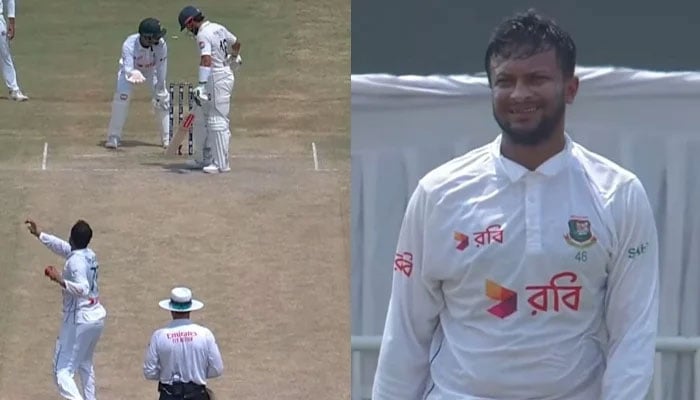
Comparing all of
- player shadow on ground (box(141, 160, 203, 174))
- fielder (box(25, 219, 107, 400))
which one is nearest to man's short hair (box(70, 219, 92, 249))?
fielder (box(25, 219, 107, 400))

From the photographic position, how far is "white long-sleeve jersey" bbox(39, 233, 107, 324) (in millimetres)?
11227

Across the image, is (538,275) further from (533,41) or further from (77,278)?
(77,278)

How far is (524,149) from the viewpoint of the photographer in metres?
3.86

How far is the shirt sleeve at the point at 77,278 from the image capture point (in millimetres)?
11195

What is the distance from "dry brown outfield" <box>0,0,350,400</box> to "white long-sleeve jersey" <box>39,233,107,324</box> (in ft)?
2.41

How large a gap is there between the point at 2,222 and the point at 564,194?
37.6ft

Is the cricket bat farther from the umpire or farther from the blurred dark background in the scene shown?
the blurred dark background

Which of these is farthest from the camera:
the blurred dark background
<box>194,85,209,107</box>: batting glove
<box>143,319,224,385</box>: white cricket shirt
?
<box>194,85,209,107</box>: batting glove

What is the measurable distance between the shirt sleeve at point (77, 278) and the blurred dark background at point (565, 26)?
20.0 feet

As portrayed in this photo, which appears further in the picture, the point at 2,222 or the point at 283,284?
the point at 2,222

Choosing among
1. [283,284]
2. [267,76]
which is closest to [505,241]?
[283,284]

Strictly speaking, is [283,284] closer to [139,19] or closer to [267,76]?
[267,76]

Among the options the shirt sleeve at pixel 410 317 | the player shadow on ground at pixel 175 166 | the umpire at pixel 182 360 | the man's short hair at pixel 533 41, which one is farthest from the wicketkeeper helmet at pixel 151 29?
the man's short hair at pixel 533 41

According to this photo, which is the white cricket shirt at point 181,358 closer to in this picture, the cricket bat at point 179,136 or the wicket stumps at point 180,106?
the cricket bat at point 179,136
